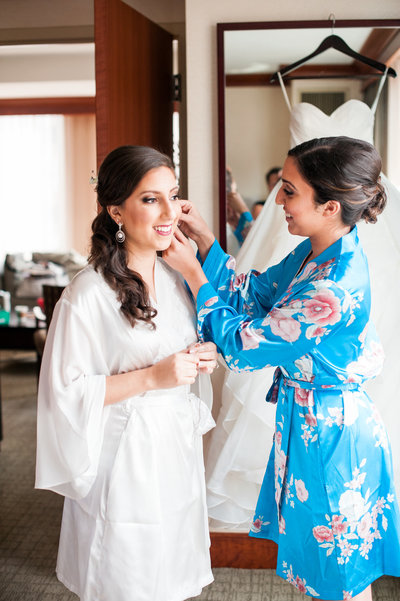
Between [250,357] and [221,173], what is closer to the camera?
[250,357]

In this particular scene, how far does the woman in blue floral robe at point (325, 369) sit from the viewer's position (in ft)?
4.81

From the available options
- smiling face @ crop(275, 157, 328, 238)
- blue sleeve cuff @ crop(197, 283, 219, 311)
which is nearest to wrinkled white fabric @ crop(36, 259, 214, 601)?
blue sleeve cuff @ crop(197, 283, 219, 311)

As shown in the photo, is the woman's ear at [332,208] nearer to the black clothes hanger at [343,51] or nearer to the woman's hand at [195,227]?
the woman's hand at [195,227]

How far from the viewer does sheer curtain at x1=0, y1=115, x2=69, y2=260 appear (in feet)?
29.6

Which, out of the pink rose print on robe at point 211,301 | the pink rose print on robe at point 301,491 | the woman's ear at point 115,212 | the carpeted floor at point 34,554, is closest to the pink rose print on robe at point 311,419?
the pink rose print on robe at point 301,491

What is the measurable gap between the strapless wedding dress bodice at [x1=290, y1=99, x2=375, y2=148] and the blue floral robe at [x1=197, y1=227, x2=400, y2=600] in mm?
958

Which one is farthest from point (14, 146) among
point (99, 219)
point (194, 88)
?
point (99, 219)

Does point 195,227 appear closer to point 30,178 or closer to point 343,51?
point 343,51

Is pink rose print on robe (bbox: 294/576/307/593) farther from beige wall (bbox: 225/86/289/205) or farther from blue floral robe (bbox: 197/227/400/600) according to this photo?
beige wall (bbox: 225/86/289/205)

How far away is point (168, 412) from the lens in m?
1.63

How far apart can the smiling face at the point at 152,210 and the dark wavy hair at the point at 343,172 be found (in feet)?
1.10

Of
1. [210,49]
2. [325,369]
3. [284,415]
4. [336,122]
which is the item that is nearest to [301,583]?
[284,415]

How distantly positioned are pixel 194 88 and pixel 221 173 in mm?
363

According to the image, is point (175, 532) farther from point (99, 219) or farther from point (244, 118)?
point (244, 118)
